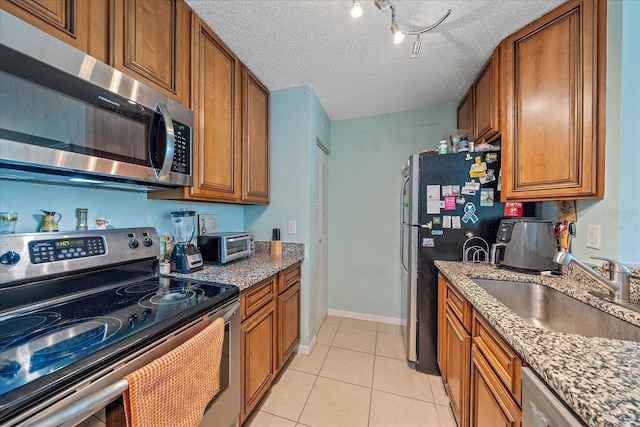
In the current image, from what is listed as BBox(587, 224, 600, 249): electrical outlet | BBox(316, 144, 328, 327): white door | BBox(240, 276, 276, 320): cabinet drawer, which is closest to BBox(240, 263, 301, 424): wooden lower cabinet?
BBox(240, 276, 276, 320): cabinet drawer

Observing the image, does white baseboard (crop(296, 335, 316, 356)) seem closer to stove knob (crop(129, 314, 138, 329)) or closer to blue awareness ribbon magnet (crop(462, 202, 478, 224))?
stove knob (crop(129, 314, 138, 329))

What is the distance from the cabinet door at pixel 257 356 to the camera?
1.30 meters

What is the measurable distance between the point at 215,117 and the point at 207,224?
849 millimetres

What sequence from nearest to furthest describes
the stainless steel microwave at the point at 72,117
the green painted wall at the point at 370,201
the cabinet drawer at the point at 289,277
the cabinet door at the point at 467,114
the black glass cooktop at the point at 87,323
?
the black glass cooktop at the point at 87,323, the stainless steel microwave at the point at 72,117, the cabinet drawer at the point at 289,277, the cabinet door at the point at 467,114, the green painted wall at the point at 370,201

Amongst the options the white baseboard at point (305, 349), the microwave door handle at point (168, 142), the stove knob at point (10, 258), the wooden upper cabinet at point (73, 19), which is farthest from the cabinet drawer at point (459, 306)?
the wooden upper cabinet at point (73, 19)

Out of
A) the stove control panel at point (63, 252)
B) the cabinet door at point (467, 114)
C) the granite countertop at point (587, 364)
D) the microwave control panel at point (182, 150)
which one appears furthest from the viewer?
the cabinet door at point (467, 114)

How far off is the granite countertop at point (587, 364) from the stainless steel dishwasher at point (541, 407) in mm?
30

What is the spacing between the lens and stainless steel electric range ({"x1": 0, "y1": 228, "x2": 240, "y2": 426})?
0.54 meters

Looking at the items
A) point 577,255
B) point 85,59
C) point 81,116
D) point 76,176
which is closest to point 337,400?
point 577,255

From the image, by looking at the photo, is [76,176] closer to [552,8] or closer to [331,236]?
[331,236]

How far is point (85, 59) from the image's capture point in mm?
837

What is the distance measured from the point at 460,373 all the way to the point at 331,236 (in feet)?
6.03

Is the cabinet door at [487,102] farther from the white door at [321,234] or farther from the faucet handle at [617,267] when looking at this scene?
the white door at [321,234]

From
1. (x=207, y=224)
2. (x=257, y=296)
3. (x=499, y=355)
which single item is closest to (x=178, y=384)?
(x=257, y=296)
